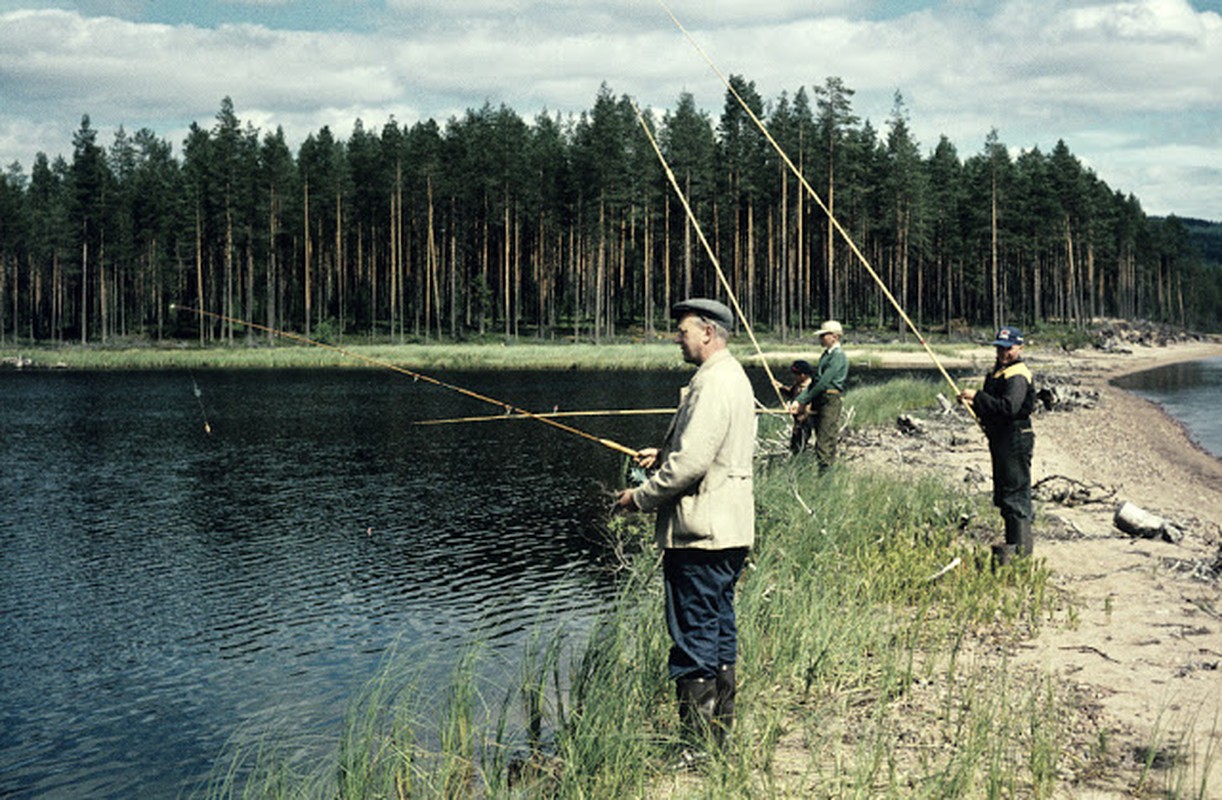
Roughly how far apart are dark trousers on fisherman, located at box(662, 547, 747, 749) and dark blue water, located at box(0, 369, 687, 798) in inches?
137

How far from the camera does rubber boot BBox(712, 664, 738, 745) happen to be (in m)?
5.60

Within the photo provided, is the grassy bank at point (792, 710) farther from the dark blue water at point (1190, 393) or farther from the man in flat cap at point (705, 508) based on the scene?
the dark blue water at point (1190, 393)

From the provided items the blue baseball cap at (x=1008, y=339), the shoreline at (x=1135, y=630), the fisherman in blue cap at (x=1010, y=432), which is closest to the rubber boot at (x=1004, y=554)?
the fisherman in blue cap at (x=1010, y=432)

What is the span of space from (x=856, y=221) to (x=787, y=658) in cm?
7407

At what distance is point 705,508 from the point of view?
17.3ft

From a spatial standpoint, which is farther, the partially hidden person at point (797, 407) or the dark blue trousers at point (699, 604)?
the partially hidden person at point (797, 407)

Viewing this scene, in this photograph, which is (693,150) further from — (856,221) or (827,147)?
(856,221)

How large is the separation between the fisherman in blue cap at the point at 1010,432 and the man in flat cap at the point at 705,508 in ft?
15.3

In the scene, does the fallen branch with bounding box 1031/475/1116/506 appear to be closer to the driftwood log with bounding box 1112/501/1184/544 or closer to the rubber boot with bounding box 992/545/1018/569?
the driftwood log with bounding box 1112/501/1184/544

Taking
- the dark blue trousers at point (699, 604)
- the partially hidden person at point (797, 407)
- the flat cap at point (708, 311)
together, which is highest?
the flat cap at point (708, 311)

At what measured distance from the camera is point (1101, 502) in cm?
1388

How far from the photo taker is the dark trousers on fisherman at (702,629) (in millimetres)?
5371

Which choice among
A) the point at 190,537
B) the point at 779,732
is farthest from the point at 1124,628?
the point at 190,537

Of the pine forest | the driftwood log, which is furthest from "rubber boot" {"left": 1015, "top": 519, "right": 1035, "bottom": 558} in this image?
the pine forest
